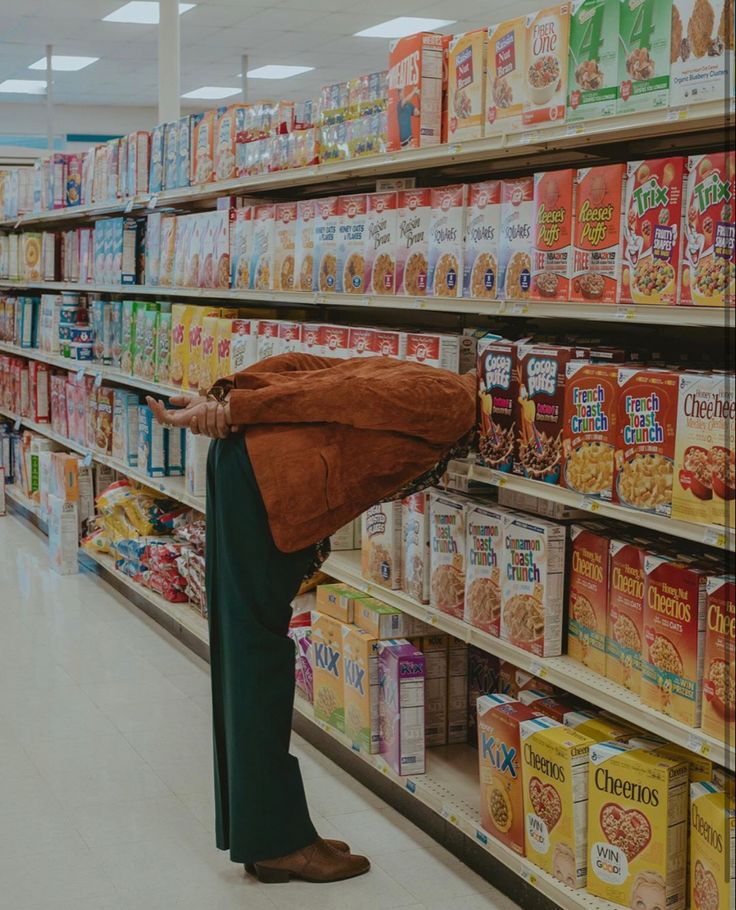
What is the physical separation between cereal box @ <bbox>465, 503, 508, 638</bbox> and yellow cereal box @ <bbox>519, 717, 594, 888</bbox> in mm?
328

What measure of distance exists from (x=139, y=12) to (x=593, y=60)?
8.63m

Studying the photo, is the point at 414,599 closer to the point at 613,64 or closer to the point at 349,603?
the point at 349,603

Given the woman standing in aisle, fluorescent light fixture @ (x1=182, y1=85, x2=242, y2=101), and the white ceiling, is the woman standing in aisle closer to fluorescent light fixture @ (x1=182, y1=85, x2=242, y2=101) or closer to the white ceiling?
the white ceiling

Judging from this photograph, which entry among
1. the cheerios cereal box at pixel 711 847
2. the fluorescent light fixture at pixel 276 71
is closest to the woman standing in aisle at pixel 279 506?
the cheerios cereal box at pixel 711 847

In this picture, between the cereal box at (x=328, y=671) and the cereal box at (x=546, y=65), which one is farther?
the cereal box at (x=328, y=671)

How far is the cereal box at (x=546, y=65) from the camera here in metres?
2.61

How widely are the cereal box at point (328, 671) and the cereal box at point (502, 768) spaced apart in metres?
0.71

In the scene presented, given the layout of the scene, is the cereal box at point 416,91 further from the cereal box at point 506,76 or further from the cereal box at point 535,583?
the cereal box at point 535,583

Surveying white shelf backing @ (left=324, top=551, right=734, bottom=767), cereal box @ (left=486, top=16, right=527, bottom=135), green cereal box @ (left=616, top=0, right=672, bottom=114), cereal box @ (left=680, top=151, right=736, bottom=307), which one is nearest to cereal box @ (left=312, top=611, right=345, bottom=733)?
white shelf backing @ (left=324, top=551, right=734, bottom=767)

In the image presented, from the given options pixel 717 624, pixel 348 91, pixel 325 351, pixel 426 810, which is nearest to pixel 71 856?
pixel 426 810

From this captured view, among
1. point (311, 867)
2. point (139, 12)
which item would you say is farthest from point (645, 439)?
point (139, 12)

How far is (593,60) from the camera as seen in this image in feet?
8.27

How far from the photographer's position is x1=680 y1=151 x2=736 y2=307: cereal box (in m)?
2.18

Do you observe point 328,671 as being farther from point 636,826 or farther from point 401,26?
point 401,26
